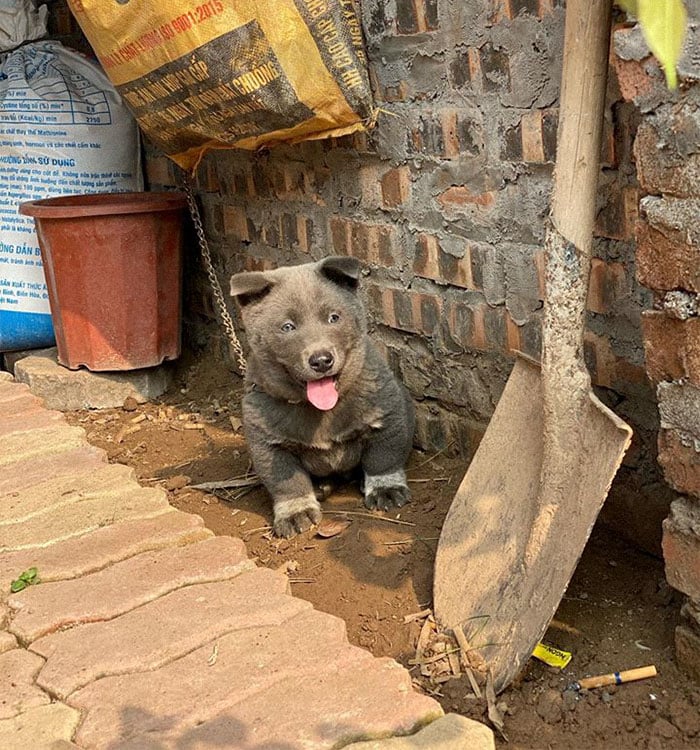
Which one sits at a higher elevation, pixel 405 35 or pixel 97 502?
pixel 405 35

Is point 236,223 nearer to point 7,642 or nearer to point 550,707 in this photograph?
point 7,642

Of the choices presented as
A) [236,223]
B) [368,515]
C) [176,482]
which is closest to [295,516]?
[368,515]

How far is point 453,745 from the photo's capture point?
5.79 ft

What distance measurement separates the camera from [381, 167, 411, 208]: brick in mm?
3492

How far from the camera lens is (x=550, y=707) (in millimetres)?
2293

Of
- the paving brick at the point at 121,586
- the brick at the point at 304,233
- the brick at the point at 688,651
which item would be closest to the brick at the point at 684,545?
the brick at the point at 688,651

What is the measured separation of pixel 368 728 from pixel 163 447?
109 inches

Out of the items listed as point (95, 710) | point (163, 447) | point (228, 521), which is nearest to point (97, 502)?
point (228, 521)

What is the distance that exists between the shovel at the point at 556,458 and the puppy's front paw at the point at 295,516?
2.55 ft

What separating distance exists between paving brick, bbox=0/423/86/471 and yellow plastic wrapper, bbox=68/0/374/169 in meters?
1.31

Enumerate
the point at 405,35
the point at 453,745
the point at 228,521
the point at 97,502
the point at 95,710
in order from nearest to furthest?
the point at 453,745 → the point at 95,710 → the point at 97,502 → the point at 405,35 → the point at 228,521

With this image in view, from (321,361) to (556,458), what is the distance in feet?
3.33

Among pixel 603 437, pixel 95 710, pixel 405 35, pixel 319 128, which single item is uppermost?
pixel 405 35

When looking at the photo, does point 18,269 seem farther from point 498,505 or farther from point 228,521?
point 498,505
